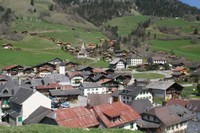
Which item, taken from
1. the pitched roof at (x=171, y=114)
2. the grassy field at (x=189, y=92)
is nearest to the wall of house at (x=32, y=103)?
the pitched roof at (x=171, y=114)

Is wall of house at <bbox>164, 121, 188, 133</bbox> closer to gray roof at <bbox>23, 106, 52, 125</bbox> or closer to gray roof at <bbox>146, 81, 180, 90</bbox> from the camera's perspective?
gray roof at <bbox>23, 106, 52, 125</bbox>

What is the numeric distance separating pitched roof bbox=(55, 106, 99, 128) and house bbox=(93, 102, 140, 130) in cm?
91

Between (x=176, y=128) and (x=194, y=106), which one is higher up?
(x=194, y=106)

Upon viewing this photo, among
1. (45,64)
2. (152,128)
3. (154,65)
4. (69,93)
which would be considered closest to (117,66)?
(154,65)

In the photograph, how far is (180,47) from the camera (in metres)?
149

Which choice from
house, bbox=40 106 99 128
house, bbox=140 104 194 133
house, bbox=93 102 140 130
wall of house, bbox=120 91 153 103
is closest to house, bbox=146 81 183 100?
wall of house, bbox=120 91 153 103

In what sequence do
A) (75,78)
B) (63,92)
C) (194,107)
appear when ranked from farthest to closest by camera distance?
1. (75,78)
2. (63,92)
3. (194,107)

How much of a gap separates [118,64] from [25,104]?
69.6m

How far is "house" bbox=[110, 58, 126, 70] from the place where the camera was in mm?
104875

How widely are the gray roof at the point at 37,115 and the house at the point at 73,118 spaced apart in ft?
5.20

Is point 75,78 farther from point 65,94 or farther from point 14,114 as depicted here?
point 14,114

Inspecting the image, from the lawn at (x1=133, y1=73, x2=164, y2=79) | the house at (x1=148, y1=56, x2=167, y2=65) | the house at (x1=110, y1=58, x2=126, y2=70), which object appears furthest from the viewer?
the house at (x1=148, y1=56, x2=167, y2=65)

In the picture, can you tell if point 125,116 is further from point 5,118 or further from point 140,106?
point 5,118

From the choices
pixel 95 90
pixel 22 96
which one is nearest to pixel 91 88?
pixel 95 90
